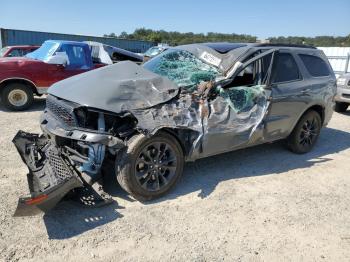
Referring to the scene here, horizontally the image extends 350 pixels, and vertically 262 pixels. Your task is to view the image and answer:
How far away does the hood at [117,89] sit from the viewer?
364cm

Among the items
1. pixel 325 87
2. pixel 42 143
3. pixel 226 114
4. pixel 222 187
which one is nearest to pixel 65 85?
pixel 42 143

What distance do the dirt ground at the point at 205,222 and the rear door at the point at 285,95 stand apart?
2.27 ft

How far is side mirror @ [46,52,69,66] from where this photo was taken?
8.62m

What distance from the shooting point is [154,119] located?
3682 millimetres

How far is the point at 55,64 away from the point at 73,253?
6.72 m

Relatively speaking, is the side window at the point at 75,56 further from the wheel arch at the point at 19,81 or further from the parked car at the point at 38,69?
the wheel arch at the point at 19,81

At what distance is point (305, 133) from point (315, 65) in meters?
1.21

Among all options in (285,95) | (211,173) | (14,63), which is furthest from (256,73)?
(14,63)

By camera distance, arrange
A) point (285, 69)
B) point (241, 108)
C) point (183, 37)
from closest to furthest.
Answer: point (241, 108) < point (285, 69) < point (183, 37)

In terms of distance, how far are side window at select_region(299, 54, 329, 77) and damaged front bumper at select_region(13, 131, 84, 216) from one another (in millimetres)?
4209

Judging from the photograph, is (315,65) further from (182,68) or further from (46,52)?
(46,52)

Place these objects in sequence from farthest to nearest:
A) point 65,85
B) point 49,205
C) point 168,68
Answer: point 168,68
point 65,85
point 49,205

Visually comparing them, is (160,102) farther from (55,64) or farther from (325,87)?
(55,64)

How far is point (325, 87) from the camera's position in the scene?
18.9 feet
